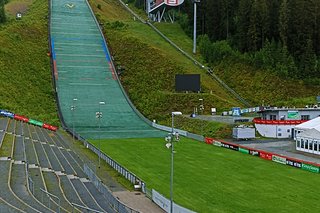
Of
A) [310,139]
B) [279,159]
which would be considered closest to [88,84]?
[310,139]

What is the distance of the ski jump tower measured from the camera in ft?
339

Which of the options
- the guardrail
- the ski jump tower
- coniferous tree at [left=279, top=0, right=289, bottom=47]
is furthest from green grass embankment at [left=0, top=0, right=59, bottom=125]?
coniferous tree at [left=279, top=0, right=289, bottom=47]

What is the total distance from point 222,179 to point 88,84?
47.8 m

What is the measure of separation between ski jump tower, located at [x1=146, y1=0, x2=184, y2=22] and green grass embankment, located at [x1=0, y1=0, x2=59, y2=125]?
27.0 meters

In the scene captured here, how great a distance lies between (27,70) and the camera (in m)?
77.5

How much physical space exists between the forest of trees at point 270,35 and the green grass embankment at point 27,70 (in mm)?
31956

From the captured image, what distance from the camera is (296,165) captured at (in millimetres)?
38344

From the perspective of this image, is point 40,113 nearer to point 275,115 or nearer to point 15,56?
point 15,56

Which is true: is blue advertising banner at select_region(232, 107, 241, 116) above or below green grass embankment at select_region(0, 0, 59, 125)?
below

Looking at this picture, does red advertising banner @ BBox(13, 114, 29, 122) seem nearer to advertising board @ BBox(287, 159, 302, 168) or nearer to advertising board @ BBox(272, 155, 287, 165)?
advertising board @ BBox(272, 155, 287, 165)

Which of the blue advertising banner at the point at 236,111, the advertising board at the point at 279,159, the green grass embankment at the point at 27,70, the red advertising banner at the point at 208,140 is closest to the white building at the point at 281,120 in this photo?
the blue advertising banner at the point at 236,111

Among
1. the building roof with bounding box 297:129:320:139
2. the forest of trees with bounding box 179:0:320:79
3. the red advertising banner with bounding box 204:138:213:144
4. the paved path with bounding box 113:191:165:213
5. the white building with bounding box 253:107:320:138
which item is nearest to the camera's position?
the paved path with bounding box 113:191:165:213

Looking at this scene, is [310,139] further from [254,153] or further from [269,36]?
[269,36]

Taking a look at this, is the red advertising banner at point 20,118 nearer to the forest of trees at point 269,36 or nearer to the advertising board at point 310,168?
the forest of trees at point 269,36
